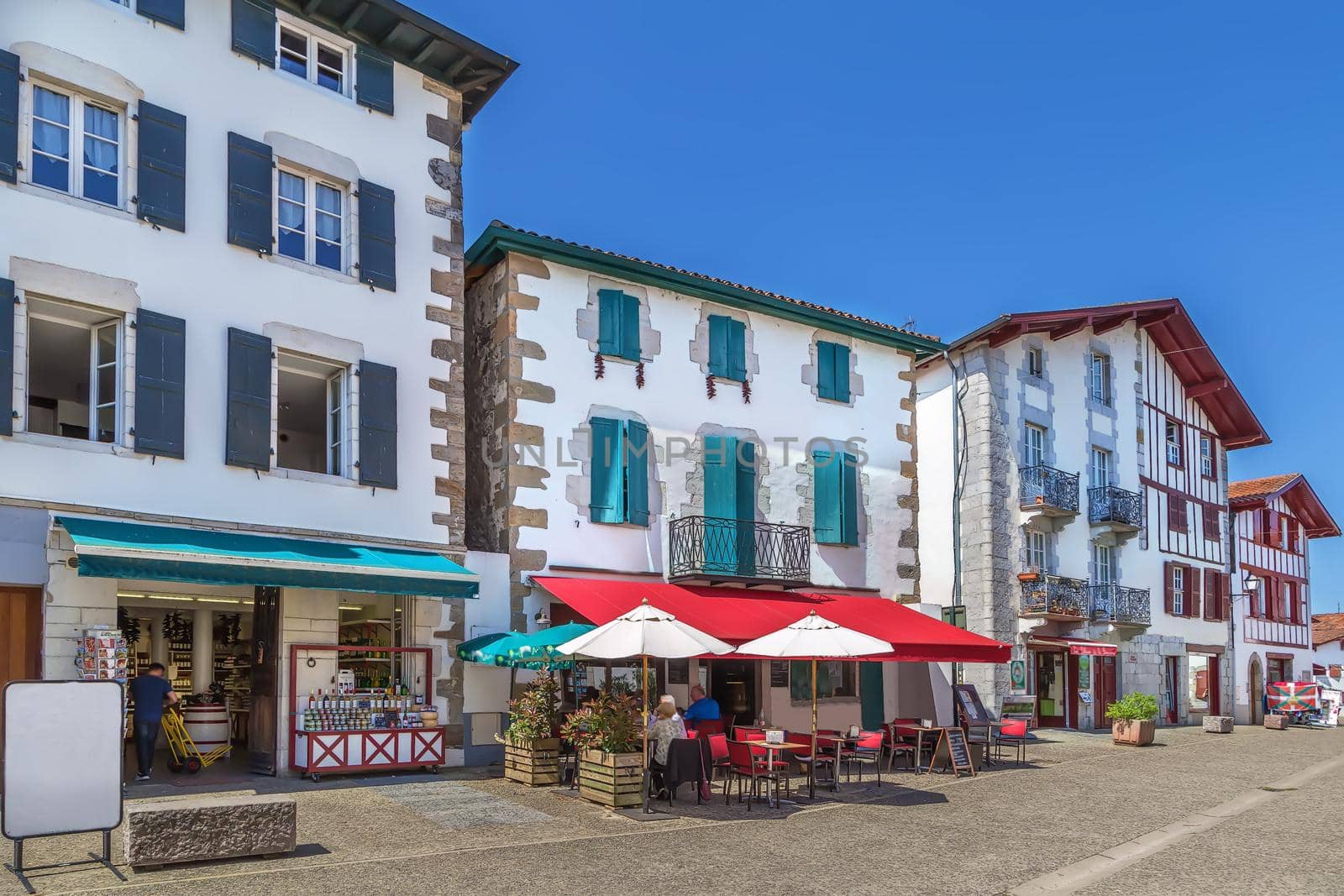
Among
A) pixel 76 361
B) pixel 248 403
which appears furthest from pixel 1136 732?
pixel 76 361

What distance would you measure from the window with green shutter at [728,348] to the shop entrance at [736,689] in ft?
14.2

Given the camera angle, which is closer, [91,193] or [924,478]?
[91,193]

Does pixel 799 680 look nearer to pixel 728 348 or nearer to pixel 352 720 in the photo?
pixel 728 348

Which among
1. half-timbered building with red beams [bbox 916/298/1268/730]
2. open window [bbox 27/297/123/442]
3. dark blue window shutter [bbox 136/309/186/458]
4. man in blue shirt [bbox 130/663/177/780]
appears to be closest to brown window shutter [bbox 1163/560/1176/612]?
half-timbered building with red beams [bbox 916/298/1268/730]

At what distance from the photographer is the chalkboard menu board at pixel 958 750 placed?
587 inches

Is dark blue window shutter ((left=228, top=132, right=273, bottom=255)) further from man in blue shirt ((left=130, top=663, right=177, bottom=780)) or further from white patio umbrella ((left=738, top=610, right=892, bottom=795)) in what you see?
white patio umbrella ((left=738, top=610, right=892, bottom=795))

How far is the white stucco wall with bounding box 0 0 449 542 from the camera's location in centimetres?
1147

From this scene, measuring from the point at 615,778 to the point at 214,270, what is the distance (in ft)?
22.8

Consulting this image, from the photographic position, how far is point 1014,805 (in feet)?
39.8

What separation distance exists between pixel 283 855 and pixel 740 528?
9.62 m

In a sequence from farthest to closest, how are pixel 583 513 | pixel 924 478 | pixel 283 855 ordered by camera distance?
1. pixel 924 478
2. pixel 583 513
3. pixel 283 855

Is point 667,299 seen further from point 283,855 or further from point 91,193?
point 283,855

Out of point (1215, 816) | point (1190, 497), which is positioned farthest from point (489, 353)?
point (1190, 497)

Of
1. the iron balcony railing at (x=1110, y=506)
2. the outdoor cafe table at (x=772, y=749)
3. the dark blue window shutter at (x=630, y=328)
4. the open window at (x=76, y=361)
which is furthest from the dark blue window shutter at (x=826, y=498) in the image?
the open window at (x=76, y=361)
